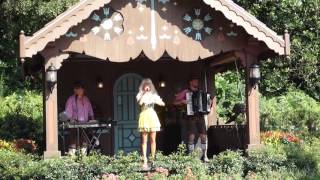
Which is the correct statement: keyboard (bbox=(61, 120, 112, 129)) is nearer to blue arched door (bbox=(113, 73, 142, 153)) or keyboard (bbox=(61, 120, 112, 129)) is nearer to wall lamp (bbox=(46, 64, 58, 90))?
wall lamp (bbox=(46, 64, 58, 90))

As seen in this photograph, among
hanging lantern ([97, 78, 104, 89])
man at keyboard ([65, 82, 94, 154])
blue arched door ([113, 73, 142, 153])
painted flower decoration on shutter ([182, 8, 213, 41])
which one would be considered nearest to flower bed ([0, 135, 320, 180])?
man at keyboard ([65, 82, 94, 154])

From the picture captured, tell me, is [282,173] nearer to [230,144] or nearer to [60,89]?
[230,144]

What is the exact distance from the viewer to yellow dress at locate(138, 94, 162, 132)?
41.7 feet

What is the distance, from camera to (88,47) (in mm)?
12609

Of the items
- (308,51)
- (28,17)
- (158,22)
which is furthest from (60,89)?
(308,51)

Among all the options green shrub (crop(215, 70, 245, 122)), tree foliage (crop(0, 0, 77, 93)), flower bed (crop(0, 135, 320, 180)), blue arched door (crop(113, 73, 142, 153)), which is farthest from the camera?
green shrub (crop(215, 70, 245, 122))

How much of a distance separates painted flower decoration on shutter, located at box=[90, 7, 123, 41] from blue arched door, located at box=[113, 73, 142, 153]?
11.7ft

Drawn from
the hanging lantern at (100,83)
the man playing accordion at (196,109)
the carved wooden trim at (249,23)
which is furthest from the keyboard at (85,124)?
the carved wooden trim at (249,23)

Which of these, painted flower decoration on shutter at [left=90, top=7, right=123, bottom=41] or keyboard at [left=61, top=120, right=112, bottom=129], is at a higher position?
painted flower decoration on shutter at [left=90, top=7, right=123, bottom=41]

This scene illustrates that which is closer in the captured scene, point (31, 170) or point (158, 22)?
point (31, 170)

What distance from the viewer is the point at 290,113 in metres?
21.5

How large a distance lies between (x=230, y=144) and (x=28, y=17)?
36.7ft

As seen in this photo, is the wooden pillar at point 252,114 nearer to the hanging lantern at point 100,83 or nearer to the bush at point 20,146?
the hanging lantern at point 100,83

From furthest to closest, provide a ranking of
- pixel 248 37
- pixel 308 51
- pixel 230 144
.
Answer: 1. pixel 308 51
2. pixel 230 144
3. pixel 248 37
